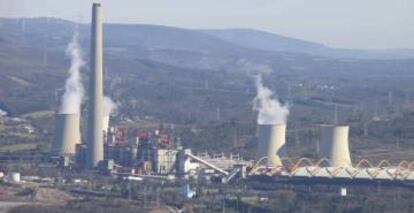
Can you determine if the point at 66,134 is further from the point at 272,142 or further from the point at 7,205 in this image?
the point at 7,205

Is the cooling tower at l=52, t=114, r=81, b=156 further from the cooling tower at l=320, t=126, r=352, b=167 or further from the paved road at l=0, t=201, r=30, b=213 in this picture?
the paved road at l=0, t=201, r=30, b=213

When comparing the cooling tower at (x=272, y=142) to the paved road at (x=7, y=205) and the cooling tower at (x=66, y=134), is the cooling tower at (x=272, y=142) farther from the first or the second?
the paved road at (x=7, y=205)

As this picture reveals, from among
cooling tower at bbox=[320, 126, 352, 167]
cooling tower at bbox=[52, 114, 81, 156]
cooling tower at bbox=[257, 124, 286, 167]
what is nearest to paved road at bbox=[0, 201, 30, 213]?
cooling tower at bbox=[257, 124, 286, 167]

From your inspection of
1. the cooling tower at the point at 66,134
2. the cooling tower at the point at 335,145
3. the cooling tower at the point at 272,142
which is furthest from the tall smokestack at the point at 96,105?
the cooling tower at the point at 335,145

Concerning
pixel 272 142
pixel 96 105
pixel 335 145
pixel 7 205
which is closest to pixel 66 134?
pixel 96 105

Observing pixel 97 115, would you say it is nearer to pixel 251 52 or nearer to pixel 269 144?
pixel 269 144

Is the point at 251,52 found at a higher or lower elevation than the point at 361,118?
higher

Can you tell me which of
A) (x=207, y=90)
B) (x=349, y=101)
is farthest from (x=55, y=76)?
(x=349, y=101)

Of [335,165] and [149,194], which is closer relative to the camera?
[149,194]
